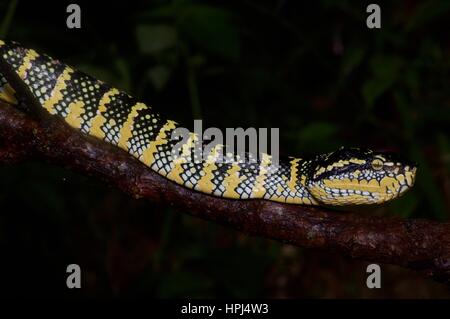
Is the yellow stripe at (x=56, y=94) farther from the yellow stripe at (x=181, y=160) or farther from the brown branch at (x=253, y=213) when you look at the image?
the yellow stripe at (x=181, y=160)

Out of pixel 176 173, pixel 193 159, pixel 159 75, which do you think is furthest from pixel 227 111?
pixel 176 173

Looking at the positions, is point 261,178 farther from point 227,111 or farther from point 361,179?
point 227,111

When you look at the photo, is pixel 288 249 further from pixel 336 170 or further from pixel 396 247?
pixel 396 247

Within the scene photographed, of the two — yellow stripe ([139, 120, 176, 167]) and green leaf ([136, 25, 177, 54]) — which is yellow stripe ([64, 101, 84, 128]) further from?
green leaf ([136, 25, 177, 54])

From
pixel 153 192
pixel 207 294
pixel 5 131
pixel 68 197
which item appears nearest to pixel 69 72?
pixel 5 131

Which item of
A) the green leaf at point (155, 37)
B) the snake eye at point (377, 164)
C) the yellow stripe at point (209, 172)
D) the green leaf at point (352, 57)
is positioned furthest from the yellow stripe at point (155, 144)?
the green leaf at point (352, 57)

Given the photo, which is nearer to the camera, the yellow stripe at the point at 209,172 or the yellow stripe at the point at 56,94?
the yellow stripe at the point at 209,172
